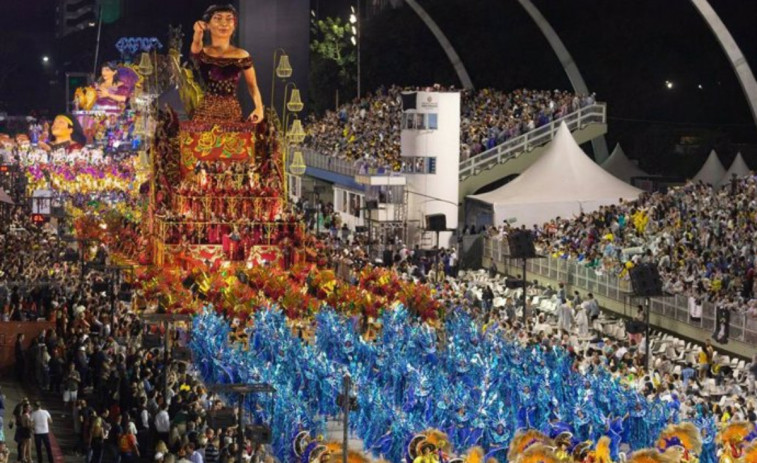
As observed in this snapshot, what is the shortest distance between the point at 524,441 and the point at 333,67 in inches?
2310

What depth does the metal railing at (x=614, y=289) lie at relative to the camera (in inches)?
1086

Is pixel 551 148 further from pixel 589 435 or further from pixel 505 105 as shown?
pixel 589 435

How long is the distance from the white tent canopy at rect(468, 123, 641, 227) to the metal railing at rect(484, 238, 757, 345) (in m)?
1.88

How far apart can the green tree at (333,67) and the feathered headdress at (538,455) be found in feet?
189

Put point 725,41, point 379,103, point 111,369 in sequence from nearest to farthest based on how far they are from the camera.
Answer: point 111,369
point 725,41
point 379,103

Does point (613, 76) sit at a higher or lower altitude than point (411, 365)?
higher

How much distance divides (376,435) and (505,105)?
31573 millimetres

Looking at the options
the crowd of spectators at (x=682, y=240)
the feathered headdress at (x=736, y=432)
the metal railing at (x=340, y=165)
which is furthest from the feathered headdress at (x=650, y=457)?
the metal railing at (x=340, y=165)

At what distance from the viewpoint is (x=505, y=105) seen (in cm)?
5134

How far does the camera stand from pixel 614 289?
107 ft

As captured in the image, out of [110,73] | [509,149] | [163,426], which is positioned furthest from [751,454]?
[110,73]

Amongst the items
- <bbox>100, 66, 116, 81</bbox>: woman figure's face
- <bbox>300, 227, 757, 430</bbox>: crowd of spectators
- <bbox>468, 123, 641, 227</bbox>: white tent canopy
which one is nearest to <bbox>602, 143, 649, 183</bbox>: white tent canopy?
<bbox>468, 123, 641, 227</bbox>: white tent canopy

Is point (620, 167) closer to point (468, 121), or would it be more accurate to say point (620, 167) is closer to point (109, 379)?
point (468, 121)

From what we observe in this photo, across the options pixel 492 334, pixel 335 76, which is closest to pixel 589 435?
pixel 492 334
